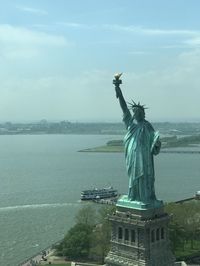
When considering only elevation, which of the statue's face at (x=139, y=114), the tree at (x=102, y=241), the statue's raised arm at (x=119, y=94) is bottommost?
the tree at (x=102, y=241)

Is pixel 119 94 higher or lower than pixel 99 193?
higher

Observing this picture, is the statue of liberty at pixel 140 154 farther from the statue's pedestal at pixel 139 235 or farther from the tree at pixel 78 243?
the tree at pixel 78 243

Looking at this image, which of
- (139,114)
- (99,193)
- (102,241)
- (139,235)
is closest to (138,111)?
(139,114)

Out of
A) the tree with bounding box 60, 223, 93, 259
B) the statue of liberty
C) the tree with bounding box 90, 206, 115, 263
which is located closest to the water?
the tree with bounding box 60, 223, 93, 259

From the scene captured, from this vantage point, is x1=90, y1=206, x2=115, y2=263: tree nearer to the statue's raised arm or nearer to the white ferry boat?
the statue's raised arm

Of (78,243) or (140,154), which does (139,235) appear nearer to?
(140,154)

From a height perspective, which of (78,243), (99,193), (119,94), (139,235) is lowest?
(99,193)

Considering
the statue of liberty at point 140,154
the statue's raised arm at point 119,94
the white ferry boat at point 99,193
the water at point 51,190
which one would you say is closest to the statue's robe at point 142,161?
the statue of liberty at point 140,154
